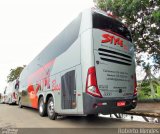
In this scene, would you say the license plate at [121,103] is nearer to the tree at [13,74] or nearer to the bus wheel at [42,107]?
the bus wheel at [42,107]

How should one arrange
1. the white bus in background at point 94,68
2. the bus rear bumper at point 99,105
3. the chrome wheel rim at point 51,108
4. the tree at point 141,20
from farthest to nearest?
the tree at point 141,20 → the chrome wheel rim at point 51,108 → the white bus in background at point 94,68 → the bus rear bumper at point 99,105

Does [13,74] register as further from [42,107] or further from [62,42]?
[62,42]

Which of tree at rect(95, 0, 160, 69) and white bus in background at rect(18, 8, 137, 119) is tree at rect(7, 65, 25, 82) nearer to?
tree at rect(95, 0, 160, 69)

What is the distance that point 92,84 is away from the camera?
8.01 m

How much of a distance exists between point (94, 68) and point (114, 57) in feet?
3.67

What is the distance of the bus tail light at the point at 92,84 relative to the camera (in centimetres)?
798

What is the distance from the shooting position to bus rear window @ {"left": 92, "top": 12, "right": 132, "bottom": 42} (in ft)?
28.7

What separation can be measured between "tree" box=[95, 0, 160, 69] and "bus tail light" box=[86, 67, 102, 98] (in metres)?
5.83

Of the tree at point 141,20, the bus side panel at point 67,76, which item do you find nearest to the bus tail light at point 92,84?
the bus side panel at point 67,76

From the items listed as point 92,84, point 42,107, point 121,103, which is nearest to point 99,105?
point 92,84

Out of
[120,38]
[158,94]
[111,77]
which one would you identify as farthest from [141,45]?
[111,77]

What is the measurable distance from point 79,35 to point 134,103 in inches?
125

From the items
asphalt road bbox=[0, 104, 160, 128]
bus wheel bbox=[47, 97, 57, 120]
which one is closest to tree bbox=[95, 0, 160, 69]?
asphalt road bbox=[0, 104, 160, 128]

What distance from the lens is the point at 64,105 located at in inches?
374
